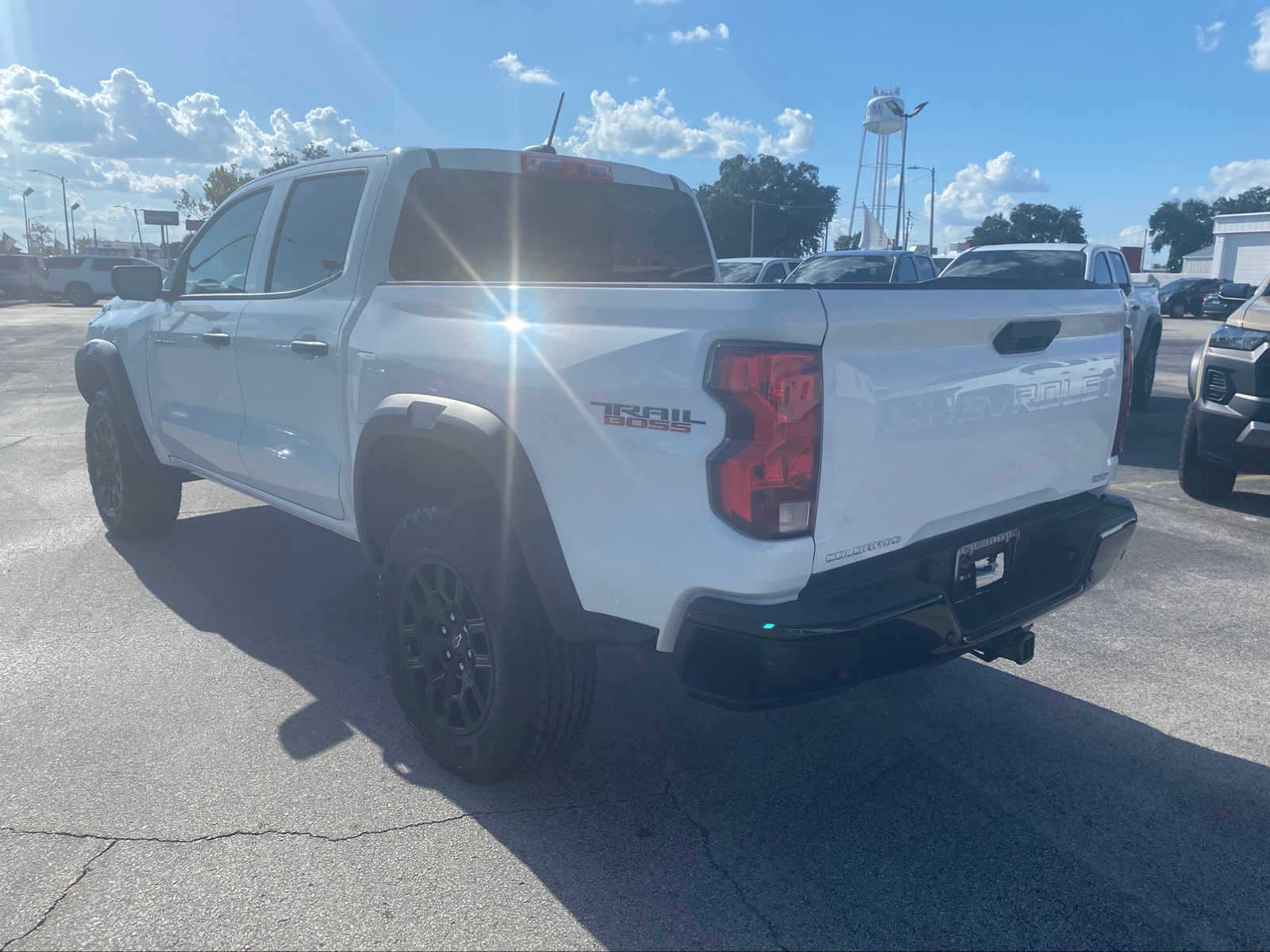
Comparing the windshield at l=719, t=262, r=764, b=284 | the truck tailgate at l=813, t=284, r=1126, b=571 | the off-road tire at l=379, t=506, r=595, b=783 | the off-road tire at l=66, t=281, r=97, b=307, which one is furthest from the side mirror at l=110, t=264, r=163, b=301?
the off-road tire at l=66, t=281, r=97, b=307

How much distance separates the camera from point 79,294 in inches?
1476

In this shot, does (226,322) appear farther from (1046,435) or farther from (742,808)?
(1046,435)

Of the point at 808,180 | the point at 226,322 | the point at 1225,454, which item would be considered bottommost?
the point at 1225,454

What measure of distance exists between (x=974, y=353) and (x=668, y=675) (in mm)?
1912

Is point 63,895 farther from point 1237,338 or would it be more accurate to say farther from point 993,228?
point 993,228

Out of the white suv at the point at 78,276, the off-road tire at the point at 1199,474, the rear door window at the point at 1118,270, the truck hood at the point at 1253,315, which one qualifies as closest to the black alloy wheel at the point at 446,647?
the off-road tire at the point at 1199,474

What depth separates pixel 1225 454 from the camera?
635cm

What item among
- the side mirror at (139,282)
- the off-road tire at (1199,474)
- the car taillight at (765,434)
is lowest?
the off-road tire at (1199,474)

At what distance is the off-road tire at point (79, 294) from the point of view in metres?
37.3

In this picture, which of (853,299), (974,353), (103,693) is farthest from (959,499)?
(103,693)

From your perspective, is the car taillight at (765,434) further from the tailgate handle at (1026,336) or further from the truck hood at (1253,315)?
the truck hood at (1253,315)

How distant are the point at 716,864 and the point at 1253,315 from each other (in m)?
5.94

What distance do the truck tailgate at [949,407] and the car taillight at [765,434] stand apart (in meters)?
0.06

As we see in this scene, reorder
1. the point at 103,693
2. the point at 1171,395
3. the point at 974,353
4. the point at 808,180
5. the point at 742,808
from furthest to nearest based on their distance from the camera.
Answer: the point at 808,180
the point at 1171,395
the point at 103,693
the point at 742,808
the point at 974,353
